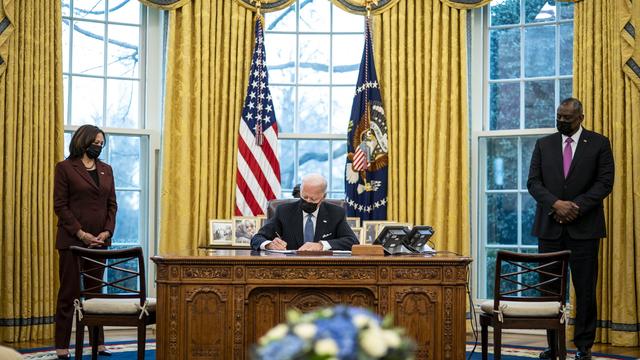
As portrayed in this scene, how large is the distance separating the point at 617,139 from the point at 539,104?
0.91m

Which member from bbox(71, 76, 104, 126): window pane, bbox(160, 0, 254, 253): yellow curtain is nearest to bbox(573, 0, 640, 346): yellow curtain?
bbox(160, 0, 254, 253): yellow curtain

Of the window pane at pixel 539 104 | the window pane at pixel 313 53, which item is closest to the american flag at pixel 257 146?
the window pane at pixel 313 53

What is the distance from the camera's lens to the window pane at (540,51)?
7613 mm

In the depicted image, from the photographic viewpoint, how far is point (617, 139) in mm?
6910

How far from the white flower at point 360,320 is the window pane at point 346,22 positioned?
6.42 metres

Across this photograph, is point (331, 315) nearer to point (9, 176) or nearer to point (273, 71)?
point (9, 176)

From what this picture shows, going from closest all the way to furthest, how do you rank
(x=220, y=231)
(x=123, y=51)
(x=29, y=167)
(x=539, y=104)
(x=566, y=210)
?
(x=566, y=210)
(x=29, y=167)
(x=220, y=231)
(x=539, y=104)
(x=123, y=51)

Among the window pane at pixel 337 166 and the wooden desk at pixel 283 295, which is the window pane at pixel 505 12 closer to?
the window pane at pixel 337 166

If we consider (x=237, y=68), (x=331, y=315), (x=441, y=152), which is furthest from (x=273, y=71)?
(x=331, y=315)

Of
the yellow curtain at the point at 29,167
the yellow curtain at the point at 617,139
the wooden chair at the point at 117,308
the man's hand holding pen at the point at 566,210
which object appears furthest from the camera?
the yellow curtain at the point at 29,167

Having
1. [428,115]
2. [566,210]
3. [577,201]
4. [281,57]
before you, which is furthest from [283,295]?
[281,57]

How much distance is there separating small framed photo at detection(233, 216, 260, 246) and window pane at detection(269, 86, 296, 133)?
1.11 metres

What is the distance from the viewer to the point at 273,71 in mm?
8016

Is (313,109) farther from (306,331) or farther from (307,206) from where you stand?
(306,331)
